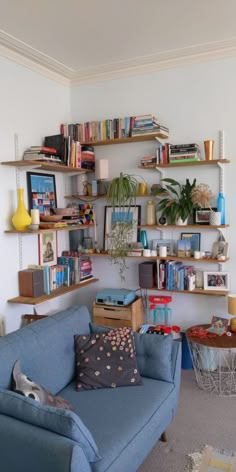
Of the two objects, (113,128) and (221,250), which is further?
(113,128)

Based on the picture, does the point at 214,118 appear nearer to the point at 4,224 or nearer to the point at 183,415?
the point at 4,224

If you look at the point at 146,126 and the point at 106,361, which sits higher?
the point at 146,126

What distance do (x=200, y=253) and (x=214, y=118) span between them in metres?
1.21

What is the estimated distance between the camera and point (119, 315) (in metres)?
3.60

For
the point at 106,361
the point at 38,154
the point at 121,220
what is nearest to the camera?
the point at 106,361

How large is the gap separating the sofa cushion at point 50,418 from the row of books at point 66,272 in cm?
178

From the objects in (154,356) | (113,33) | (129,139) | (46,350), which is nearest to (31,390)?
(46,350)

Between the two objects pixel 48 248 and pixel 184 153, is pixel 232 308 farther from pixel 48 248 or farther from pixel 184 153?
pixel 48 248

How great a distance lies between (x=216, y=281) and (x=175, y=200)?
83 cm

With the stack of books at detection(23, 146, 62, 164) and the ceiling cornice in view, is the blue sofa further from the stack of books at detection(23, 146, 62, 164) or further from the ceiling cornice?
the ceiling cornice

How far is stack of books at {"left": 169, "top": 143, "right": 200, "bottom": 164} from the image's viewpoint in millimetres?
3432

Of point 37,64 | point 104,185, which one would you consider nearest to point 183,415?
point 104,185

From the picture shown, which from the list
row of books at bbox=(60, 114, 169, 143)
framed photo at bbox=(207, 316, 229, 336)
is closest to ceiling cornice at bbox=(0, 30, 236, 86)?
row of books at bbox=(60, 114, 169, 143)

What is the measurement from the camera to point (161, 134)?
354 centimetres
